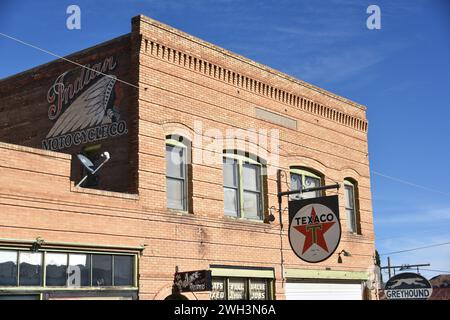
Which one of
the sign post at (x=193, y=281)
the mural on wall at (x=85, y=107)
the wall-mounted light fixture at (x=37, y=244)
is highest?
the mural on wall at (x=85, y=107)

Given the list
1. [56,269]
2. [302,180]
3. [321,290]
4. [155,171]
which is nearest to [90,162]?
[155,171]

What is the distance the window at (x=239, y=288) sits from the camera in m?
17.3

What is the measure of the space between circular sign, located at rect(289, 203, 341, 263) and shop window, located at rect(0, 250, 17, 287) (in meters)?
7.80

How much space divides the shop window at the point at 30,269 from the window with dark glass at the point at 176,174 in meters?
4.26

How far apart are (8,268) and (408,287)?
34.6ft

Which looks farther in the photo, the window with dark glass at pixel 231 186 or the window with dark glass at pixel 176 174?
the window with dark glass at pixel 231 186

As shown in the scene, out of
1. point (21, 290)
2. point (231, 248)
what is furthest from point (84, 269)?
point (231, 248)

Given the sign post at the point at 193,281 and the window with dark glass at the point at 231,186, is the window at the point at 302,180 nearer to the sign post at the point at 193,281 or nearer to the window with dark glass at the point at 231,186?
the window with dark glass at the point at 231,186

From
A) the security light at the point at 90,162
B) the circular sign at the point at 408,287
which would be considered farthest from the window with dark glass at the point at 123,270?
the circular sign at the point at 408,287

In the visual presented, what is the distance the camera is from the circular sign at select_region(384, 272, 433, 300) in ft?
55.0

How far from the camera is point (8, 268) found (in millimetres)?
12539

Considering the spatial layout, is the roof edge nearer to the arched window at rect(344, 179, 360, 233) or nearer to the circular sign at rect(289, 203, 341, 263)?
the arched window at rect(344, 179, 360, 233)

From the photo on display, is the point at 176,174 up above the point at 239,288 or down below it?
above

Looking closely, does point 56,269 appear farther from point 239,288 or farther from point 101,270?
point 239,288
